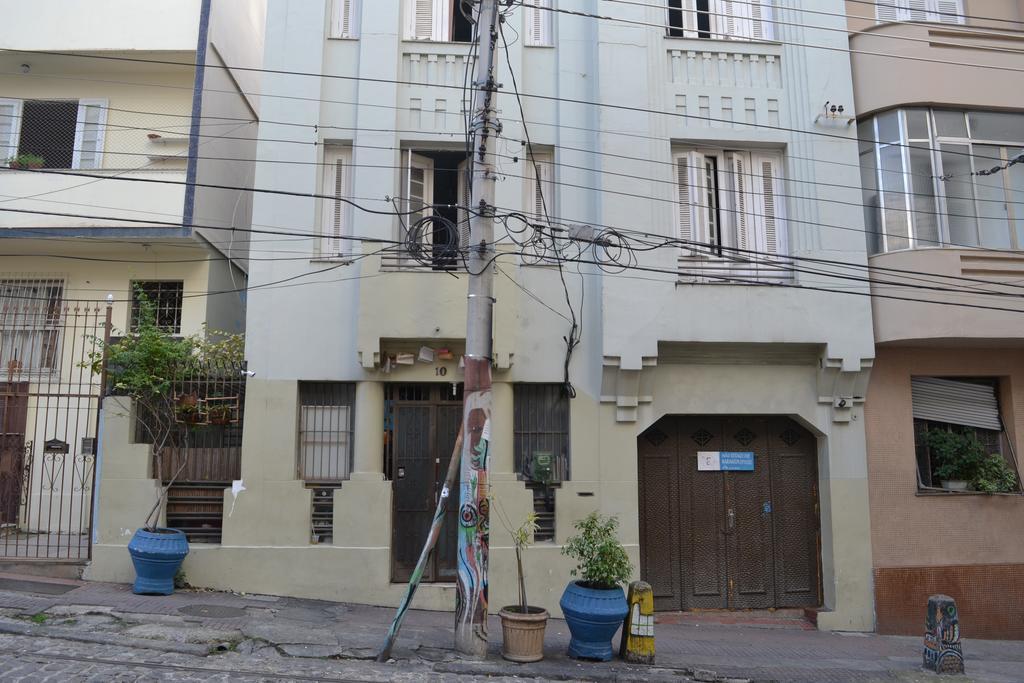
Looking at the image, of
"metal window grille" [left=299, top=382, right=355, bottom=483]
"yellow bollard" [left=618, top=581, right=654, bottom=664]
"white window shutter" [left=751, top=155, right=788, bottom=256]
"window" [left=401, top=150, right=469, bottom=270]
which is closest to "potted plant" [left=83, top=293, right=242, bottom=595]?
"metal window grille" [left=299, top=382, right=355, bottom=483]

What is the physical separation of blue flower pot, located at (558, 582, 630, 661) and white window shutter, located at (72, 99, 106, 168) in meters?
11.5

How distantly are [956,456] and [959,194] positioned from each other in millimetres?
4094

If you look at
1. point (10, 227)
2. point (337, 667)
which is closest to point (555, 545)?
point (337, 667)

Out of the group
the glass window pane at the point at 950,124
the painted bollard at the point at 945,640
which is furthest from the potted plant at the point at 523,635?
the glass window pane at the point at 950,124

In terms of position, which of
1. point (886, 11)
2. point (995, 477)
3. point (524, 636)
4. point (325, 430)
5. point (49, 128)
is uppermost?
point (886, 11)

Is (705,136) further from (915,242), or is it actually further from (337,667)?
(337,667)

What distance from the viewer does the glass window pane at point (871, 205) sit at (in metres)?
12.3

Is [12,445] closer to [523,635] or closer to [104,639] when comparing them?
[104,639]

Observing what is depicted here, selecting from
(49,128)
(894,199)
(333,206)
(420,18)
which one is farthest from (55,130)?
(894,199)

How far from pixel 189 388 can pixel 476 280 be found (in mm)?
5105

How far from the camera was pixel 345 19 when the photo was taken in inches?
494

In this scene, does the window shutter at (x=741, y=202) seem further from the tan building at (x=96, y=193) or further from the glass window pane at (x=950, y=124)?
the tan building at (x=96, y=193)

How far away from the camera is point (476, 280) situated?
30.1 feet

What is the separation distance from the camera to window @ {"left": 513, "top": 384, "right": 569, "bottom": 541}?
38.3 ft
